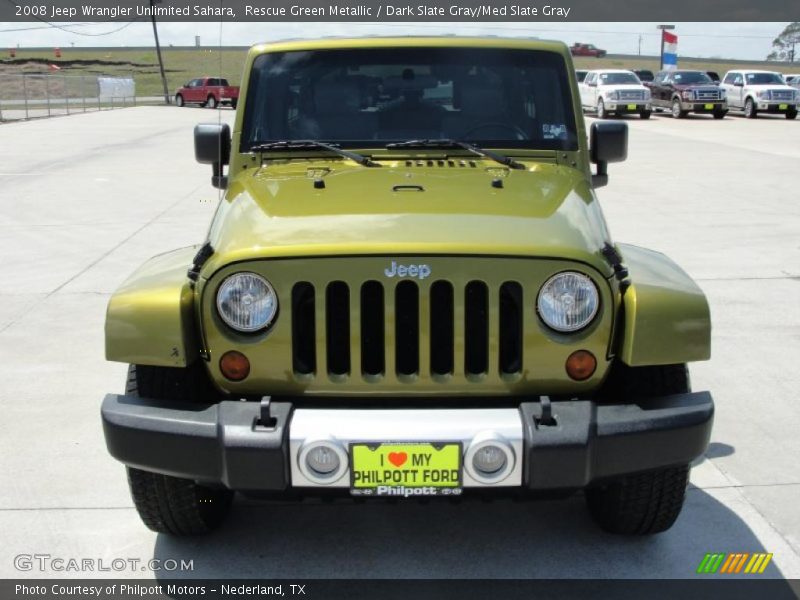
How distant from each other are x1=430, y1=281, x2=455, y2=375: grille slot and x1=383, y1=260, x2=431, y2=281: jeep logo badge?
2.0 inches

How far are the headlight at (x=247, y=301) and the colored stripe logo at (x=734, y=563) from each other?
5.78ft

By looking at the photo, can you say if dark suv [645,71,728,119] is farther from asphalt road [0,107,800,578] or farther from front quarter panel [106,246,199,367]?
front quarter panel [106,246,199,367]

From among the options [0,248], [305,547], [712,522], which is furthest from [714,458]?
[0,248]

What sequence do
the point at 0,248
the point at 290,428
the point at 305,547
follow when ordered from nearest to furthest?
1. the point at 290,428
2. the point at 305,547
3. the point at 0,248

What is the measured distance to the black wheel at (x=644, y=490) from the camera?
338 centimetres

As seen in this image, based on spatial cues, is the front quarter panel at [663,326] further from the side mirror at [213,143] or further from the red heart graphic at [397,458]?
the side mirror at [213,143]

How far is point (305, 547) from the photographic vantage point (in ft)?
12.3

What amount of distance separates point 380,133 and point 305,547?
1.84 metres

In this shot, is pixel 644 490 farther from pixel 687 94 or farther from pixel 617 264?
pixel 687 94

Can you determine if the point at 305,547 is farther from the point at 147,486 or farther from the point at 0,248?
the point at 0,248

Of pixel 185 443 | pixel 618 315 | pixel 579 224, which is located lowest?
pixel 185 443

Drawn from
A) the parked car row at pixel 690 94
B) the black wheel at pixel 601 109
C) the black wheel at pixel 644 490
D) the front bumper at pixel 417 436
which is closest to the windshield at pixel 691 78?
the parked car row at pixel 690 94

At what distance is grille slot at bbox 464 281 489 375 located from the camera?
3188mm

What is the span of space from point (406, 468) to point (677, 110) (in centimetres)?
3133
